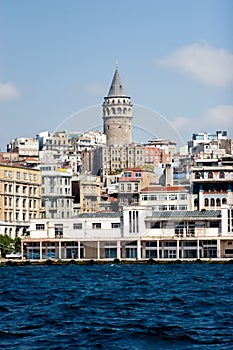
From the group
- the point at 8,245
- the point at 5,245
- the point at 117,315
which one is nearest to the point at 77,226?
the point at 5,245

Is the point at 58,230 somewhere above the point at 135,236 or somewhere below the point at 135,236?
above

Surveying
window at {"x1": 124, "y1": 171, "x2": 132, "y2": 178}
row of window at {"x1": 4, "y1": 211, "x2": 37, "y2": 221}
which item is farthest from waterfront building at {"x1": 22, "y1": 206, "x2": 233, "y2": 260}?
row of window at {"x1": 4, "y1": 211, "x2": 37, "y2": 221}

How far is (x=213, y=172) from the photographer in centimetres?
12006

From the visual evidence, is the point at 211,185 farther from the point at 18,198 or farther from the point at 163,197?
the point at 163,197

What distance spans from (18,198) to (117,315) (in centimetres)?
7954

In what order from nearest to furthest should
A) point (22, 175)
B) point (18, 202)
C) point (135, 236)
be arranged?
1. point (135, 236)
2. point (18, 202)
3. point (22, 175)

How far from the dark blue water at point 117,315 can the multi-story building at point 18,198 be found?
59.1 meters

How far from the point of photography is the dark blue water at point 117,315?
29000 mm

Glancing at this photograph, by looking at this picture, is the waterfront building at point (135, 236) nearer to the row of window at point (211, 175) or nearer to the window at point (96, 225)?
the window at point (96, 225)

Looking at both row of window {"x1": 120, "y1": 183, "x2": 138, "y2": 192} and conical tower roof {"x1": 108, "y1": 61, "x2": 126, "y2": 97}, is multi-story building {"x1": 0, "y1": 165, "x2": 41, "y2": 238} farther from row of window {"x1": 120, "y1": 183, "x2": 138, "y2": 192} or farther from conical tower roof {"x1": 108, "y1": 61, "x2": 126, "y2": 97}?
conical tower roof {"x1": 108, "y1": 61, "x2": 126, "y2": 97}

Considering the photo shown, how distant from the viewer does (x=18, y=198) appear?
373 ft

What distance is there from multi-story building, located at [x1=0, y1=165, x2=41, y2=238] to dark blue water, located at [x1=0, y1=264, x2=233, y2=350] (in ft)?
194

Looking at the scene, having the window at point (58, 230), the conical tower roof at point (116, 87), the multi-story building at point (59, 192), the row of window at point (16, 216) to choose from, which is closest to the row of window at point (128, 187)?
the multi-story building at point (59, 192)

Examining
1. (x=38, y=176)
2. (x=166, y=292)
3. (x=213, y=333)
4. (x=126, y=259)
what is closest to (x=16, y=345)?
(x=213, y=333)
